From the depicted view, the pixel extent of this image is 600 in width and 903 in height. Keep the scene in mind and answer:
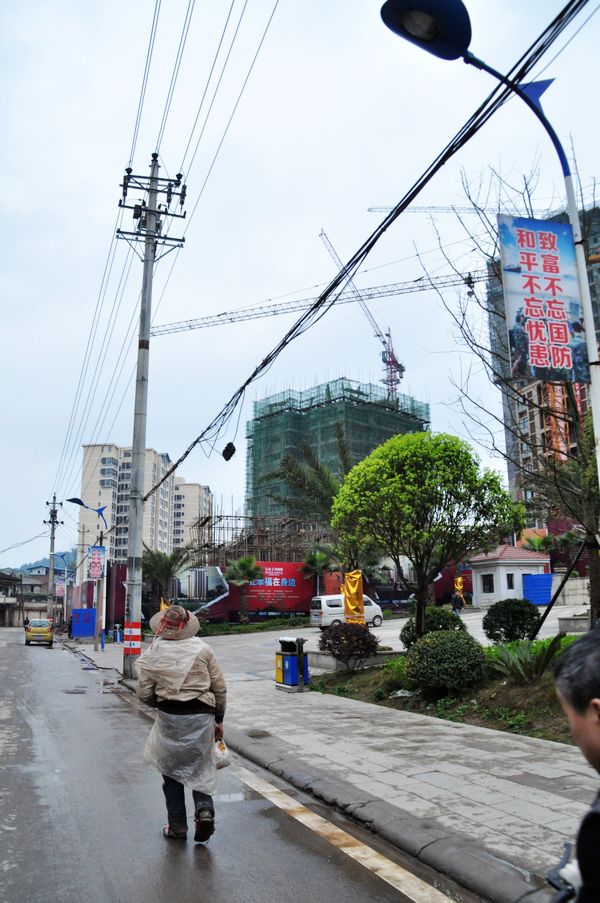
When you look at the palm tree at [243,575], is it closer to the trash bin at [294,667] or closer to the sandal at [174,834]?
the trash bin at [294,667]

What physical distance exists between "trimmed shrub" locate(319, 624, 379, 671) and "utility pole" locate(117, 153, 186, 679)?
5459mm

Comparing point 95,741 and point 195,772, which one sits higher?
point 195,772

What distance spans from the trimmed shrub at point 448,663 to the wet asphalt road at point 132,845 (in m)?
3.79

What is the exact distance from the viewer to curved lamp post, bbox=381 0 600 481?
5.11m

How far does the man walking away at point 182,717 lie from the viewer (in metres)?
4.91

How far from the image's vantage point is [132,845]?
4.91m

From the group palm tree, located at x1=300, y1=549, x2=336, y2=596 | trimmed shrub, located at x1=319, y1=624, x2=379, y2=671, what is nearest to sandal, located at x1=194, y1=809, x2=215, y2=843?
trimmed shrub, located at x1=319, y1=624, x2=379, y2=671

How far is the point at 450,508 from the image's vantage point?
43.7 feet

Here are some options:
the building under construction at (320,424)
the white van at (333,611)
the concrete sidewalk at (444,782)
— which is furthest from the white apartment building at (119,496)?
the concrete sidewalk at (444,782)

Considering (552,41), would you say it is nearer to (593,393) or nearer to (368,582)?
(593,393)

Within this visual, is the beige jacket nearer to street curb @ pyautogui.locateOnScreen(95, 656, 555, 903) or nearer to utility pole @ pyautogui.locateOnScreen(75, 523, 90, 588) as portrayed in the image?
street curb @ pyautogui.locateOnScreen(95, 656, 555, 903)

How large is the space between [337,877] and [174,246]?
18938 mm

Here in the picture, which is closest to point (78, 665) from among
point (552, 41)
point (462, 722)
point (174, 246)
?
point (174, 246)

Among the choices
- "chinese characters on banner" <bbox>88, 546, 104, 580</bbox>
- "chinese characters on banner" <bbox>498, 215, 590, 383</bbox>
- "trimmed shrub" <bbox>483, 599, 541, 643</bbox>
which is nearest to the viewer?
"chinese characters on banner" <bbox>498, 215, 590, 383</bbox>
